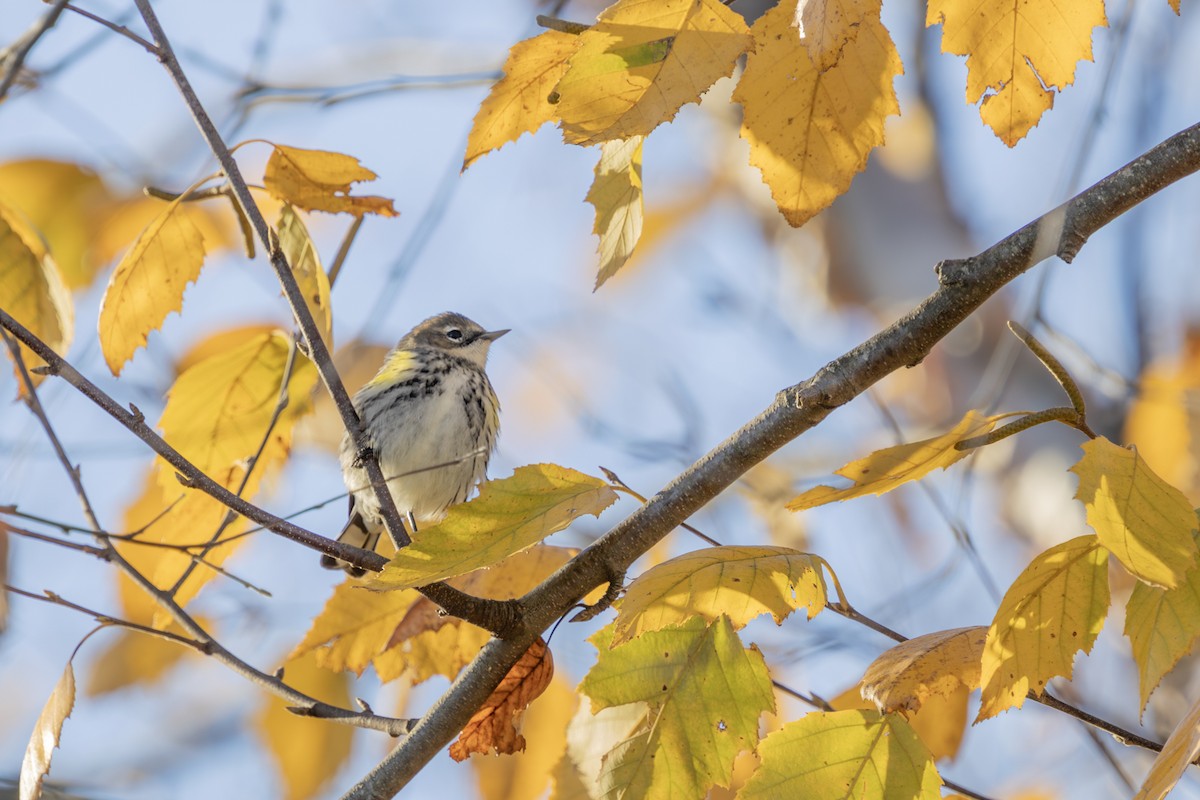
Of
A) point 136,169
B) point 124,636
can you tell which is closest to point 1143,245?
point 136,169

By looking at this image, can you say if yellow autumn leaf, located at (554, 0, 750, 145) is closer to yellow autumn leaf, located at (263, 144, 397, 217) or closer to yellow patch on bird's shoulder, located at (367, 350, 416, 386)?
yellow autumn leaf, located at (263, 144, 397, 217)

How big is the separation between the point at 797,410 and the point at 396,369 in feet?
9.02

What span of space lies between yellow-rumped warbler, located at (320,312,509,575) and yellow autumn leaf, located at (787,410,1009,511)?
2524 mm

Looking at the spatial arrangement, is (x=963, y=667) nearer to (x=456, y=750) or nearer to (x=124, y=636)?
(x=456, y=750)

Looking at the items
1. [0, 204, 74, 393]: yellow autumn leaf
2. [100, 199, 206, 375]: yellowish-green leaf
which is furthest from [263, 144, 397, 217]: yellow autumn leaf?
[0, 204, 74, 393]: yellow autumn leaf

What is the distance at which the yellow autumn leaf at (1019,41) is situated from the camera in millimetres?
1507

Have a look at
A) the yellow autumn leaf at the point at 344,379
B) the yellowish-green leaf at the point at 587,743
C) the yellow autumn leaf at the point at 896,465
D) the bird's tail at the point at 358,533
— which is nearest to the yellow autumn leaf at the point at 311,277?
the yellowish-green leaf at the point at 587,743

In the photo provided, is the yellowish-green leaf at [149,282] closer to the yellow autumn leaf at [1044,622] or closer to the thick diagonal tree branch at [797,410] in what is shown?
the thick diagonal tree branch at [797,410]

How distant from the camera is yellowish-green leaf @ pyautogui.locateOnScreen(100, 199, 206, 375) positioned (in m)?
1.96

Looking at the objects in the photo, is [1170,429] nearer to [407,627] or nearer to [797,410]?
[797,410]

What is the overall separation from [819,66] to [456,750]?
1.20 metres

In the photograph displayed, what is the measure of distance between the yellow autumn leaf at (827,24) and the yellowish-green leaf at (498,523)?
63 centimetres

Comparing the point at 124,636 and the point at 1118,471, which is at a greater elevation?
the point at 124,636

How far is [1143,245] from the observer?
17.9 ft
